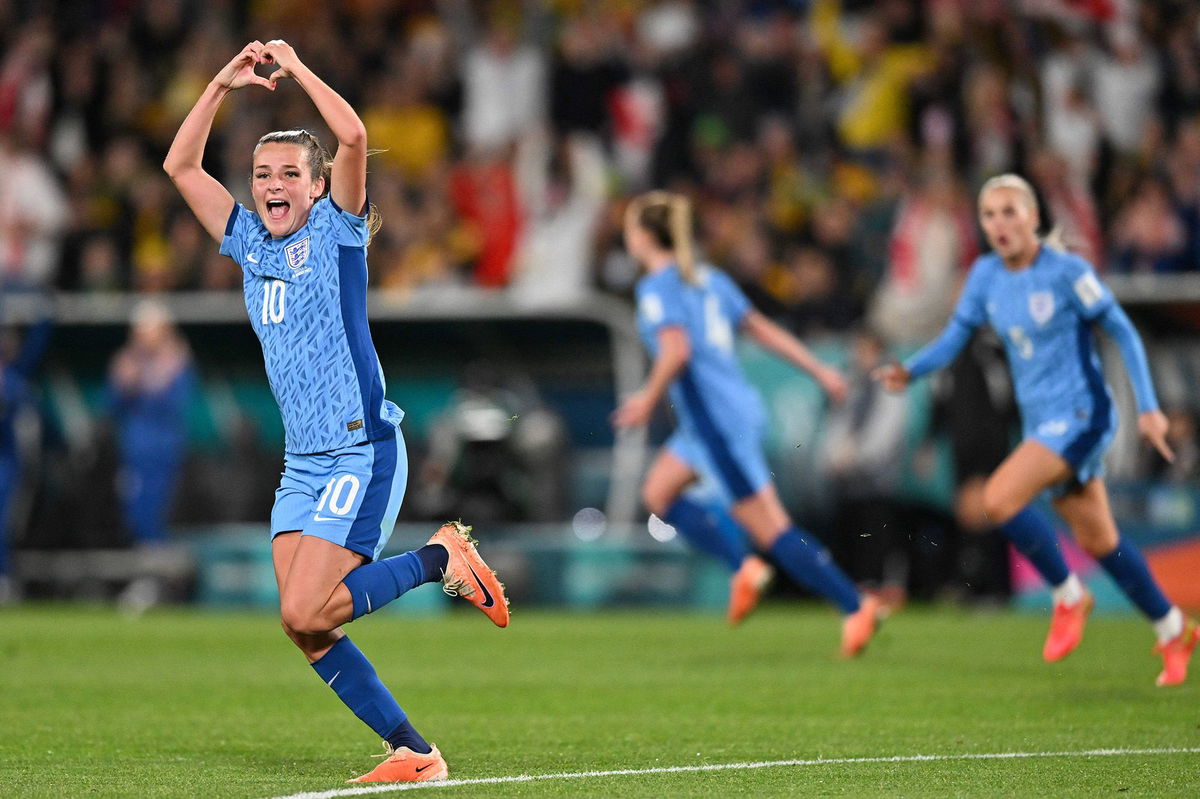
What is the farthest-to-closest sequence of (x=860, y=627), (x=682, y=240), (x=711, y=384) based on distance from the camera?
(x=711, y=384), (x=682, y=240), (x=860, y=627)

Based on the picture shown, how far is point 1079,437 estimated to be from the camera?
852 centimetres

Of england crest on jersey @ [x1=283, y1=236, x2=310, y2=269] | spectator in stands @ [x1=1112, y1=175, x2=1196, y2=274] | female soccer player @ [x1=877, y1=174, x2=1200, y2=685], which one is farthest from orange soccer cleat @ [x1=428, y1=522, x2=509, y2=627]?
spectator in stands @ [x1=1112, y1=175, x2=1196, y2=274]

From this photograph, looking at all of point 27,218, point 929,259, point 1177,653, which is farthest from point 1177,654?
point 27,218

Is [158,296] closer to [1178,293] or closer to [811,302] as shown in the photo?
[811,302]

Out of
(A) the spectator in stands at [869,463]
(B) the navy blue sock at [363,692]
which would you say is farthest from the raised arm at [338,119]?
(A) the spectator in stands at [869,463]

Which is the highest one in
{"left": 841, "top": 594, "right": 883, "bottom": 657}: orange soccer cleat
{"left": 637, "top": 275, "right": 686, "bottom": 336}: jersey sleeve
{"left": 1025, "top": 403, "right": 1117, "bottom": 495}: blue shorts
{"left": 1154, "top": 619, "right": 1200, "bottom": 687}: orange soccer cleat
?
{"left": 637, "top": 275, "right": 686, "bottom": 336}: jersey sleeve

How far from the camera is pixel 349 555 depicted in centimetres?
578

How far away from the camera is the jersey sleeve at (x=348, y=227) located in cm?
591

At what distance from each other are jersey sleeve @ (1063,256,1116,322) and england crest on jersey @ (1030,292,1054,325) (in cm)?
9

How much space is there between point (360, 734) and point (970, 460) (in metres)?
8.17

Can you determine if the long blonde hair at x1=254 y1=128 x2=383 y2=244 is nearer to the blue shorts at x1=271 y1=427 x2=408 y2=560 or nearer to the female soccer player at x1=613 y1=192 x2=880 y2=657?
the blue shorts at x1=271 y1=427 x2=408 y2=560

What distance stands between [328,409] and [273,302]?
16.4 inches

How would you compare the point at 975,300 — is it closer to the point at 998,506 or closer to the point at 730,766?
the point at 998,506

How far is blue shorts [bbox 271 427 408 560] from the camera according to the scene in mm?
5727
